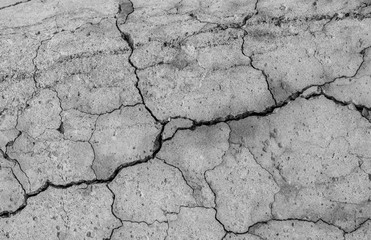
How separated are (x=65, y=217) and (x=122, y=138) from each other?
1.80 feet

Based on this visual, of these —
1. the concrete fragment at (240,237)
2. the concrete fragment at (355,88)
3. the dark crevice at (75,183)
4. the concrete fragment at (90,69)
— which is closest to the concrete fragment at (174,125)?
the dark crevice at (75,183)

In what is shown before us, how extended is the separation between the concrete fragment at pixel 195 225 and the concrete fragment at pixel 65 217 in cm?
32

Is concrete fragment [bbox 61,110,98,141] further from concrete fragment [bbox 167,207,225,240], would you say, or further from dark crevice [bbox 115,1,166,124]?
concrete fragment [bbox 167,207,225,240]

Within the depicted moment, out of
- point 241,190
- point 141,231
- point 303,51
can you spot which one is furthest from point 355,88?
point 141,231

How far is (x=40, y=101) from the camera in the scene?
3182mm

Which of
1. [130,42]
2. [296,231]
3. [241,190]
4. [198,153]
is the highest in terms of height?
[130,42]

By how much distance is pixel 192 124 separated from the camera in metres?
3.05

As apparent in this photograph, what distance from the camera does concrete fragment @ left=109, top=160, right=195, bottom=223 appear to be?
2863 mm

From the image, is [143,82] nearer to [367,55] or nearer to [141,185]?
[141,185]

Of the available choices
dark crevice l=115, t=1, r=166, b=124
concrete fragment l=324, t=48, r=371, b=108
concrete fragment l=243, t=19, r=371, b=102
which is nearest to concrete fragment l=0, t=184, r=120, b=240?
dark crevice l=115, t=1, r=166, b=124

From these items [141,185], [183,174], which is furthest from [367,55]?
[141,185]

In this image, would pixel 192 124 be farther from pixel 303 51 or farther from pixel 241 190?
pixel 303 51

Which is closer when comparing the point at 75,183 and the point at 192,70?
the point at 75,183

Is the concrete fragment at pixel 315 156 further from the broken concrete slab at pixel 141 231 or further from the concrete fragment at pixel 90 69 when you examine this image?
the concrete fragment at pixel 90 69
